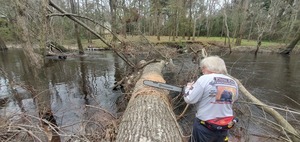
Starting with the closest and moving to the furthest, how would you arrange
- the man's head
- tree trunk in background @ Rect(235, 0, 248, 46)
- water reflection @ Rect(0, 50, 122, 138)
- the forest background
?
the man's head, water reflection @ Rect(0, 50, 122, 138), the forest background, tree trunk in background @ Rect(235, 0, 248, 46)

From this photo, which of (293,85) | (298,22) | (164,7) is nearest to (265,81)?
(293,85)

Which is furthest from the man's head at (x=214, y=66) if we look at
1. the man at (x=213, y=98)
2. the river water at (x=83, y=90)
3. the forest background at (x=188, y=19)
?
the forest background at (x=188, y=19)

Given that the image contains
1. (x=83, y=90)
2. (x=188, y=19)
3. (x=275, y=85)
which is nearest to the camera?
(x=83, y=90)

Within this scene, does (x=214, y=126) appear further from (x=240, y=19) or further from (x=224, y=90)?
(x=240, y=19)

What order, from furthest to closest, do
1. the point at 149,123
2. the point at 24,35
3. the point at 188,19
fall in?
the point at 188,19 < the point at 24,35 < the point at 149,123

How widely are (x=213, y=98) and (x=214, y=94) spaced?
0.06 meters

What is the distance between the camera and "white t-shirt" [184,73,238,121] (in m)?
2.19

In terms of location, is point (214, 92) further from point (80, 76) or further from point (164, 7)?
point (164, 7)

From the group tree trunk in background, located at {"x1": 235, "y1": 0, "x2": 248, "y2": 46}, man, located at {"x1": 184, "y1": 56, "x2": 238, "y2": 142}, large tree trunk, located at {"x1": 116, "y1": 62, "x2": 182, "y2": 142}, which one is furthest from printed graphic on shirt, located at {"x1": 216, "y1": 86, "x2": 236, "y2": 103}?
tree trunk in background, located at {"x1": 235, "y1": 0, "x2": 248, "y2": 46}

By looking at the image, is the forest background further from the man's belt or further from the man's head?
the man's belt

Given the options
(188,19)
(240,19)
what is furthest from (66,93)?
(188,19)

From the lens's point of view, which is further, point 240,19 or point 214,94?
point 240,19

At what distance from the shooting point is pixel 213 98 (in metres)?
2.22

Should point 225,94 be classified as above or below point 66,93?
above
